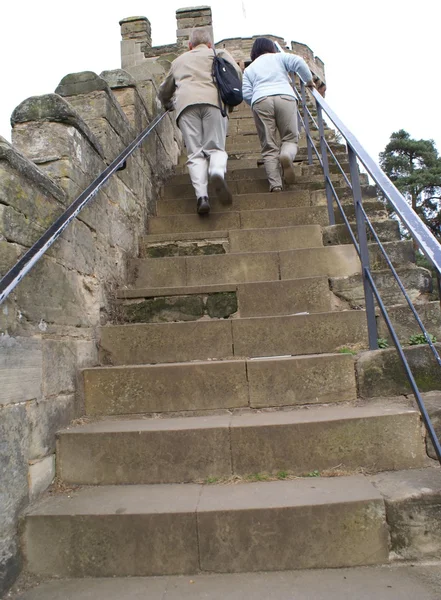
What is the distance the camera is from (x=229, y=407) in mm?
2547

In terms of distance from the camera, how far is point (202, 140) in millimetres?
4352

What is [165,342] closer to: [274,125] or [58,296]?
[58,296]

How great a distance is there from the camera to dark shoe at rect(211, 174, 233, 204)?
4.13 meters

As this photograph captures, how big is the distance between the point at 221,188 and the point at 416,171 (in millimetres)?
14797

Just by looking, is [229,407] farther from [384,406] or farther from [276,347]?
[384,406]

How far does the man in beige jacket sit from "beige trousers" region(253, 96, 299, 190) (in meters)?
0.54

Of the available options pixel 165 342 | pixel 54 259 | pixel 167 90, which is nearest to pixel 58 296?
pixel 54 259

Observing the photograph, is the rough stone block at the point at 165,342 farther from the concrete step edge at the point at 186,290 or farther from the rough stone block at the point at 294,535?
the rough stone block at the point at 294,535

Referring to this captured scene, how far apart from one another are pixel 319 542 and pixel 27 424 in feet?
4.24

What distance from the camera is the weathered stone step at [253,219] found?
4230mm

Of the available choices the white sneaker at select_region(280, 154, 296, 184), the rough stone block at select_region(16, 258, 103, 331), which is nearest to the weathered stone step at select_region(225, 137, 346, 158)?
the white sneaker at select_region(280, 154, 296, 184)

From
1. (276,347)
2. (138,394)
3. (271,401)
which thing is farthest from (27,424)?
(276,347)

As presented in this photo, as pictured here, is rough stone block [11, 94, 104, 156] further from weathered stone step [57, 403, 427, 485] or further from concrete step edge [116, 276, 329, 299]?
weathered stone step [57, 403, 427, 485]

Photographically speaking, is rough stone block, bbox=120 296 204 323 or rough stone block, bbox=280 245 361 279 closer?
rough stone block, bbox=120 296 204 323
